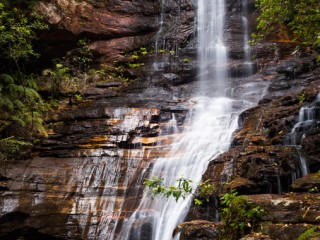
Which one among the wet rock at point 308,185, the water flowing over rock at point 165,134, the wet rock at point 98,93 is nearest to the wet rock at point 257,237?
the water flowing over rock at point 165,134

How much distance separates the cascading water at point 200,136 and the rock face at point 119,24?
1244mm

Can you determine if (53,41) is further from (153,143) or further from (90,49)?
(153,143)

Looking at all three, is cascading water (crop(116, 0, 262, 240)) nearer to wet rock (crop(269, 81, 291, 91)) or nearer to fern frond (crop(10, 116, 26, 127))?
wet rock (crop(269, 81, 291, 91))

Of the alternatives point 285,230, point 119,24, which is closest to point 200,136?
point 285,230

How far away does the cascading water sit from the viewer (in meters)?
8.52

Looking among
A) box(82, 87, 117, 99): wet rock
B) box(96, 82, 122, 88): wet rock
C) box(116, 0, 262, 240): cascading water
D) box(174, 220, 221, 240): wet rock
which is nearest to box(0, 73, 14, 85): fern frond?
box(82, 87, 117, 99): wet rock

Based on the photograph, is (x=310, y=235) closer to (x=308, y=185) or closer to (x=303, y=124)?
(x=308, y=185)

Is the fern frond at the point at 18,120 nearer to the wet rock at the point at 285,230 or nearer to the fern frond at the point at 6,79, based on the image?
the fern frond at the point at 6,79

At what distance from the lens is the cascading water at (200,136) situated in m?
8.52

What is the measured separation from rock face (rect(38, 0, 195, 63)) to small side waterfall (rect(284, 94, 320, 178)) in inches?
404

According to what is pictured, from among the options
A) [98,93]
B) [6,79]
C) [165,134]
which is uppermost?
[98,93]

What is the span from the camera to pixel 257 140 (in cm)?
892

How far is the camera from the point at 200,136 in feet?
38.5

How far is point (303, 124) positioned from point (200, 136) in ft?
12.2
